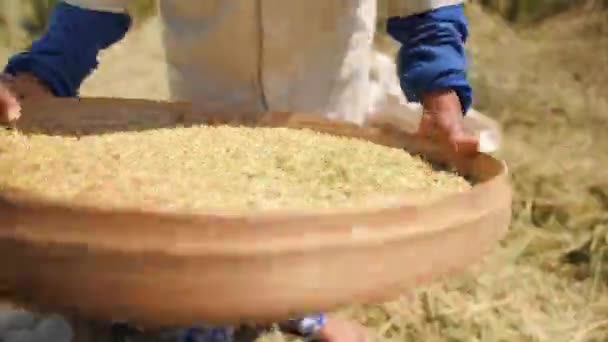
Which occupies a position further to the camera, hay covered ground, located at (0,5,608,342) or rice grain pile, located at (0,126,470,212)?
hay covered ground, located at (0,5,608,342)

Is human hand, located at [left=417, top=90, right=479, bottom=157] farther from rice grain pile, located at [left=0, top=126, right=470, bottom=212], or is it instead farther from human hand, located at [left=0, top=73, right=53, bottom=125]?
human hand, located at [left=0, top=73, right=53, bottom=125]

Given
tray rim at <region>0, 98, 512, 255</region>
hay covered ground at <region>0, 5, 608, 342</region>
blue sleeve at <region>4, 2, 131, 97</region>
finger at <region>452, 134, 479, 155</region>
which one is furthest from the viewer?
hay covered ground at <region>0, 5, 608, 342</region>

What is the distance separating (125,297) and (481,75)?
1371 mm

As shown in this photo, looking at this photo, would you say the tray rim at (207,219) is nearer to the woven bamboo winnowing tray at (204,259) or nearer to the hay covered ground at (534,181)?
the woven bamboo winnowing tray at (204,259)

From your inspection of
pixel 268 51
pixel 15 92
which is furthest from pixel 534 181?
pixel 15 92

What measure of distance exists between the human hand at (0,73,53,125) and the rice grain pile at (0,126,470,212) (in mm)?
45

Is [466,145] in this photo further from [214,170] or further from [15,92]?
[15,92]

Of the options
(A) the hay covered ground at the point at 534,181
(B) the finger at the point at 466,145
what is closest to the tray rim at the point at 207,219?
(B) the finger at the point at 466,145

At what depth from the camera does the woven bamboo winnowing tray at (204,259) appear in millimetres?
411

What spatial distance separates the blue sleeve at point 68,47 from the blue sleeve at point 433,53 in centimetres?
25

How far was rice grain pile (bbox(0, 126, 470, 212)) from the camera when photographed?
1.57 ft

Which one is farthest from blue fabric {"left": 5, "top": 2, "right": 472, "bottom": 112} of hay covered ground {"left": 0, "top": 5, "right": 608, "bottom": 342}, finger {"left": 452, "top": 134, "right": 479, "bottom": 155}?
hay covered ground {"left": 0, "top": 5, "right": 608, "bottom": 342}

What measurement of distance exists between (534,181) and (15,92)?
811 millimetres

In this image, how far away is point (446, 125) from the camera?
70 centimetres
